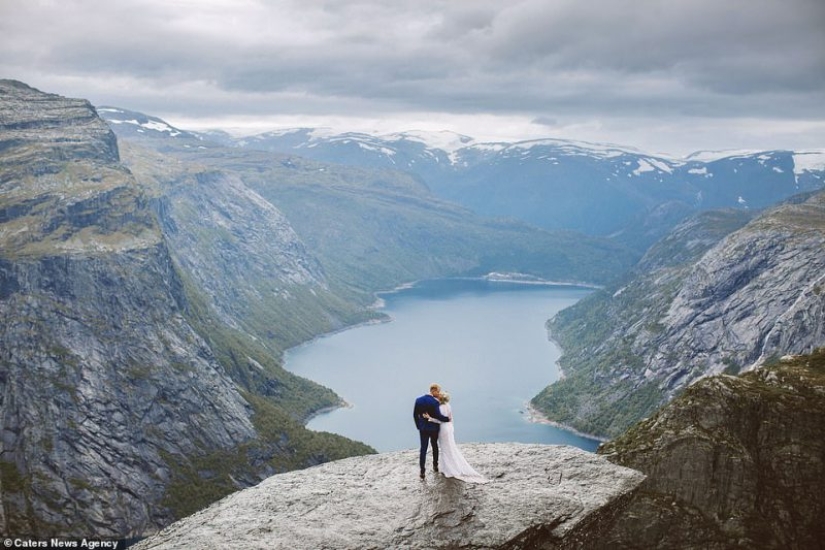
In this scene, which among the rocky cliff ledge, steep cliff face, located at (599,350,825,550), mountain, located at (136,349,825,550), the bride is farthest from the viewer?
steep cliff face, located at (599,350,825,550)

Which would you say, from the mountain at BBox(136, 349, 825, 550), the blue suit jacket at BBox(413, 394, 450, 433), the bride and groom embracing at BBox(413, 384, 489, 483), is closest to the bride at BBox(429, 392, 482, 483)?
the bride and groom embracing at BBox(413, 384, 489, 483)

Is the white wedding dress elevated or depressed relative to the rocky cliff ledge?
elevated

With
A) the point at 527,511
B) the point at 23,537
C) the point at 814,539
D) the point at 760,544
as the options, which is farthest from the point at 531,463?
the point at 23,537

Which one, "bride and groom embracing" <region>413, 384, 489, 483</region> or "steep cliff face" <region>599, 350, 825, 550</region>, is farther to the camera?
"steep cliff face" <region>599, 350, 825, 550</region>

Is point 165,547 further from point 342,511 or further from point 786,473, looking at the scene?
point 786,473

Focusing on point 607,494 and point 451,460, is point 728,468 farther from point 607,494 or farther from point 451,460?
point 451,460

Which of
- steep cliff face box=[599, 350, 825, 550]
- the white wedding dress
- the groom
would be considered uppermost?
the groom

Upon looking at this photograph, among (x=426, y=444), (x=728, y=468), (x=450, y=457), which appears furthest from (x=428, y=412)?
(x=728, y=468)

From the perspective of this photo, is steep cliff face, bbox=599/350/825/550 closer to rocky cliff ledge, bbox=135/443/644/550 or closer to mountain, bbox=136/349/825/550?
mountain, bbox=136/349/825/550
